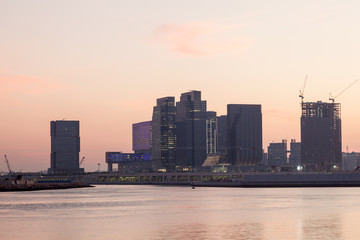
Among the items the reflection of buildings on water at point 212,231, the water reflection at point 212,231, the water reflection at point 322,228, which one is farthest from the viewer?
the reflection of buildings on water at point 212,231

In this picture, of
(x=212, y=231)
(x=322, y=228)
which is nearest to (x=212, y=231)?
(x=212, y=231)

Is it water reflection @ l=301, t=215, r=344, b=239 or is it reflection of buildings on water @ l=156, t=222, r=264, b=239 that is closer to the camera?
water reflection @ l=301, t=215, r=344, b=239

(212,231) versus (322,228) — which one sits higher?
(322,228)

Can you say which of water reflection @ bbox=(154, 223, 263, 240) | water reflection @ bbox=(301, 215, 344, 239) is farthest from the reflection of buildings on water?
water reflection @ bbox=(301, 215, 344, 239)

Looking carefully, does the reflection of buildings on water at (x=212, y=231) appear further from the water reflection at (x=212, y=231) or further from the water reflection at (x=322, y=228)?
the water reflection at (x=322, y=228)

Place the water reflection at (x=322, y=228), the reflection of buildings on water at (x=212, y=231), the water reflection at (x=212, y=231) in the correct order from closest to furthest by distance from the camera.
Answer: the water reflection at (x=322, y=228) → the water reflection at (x=212, y=231) → the reflection of buildings on water at (x=212, y=231)

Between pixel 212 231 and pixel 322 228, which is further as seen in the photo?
pixel 322 228

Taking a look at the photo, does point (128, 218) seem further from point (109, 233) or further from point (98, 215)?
point (109, 233)

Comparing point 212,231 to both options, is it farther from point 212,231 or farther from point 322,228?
point 322,228

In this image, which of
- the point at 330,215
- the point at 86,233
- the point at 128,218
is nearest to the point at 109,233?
the point at 86,233

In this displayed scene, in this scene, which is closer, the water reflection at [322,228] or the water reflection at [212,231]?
the water reflection at [322,228]

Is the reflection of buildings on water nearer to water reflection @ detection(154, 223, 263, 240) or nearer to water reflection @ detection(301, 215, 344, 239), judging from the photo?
water reflection @ detection(154, 223, 263, 240)

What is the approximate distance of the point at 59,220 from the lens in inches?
3118

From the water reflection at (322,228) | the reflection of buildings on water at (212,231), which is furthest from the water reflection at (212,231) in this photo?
the water reflection at (322,228)
